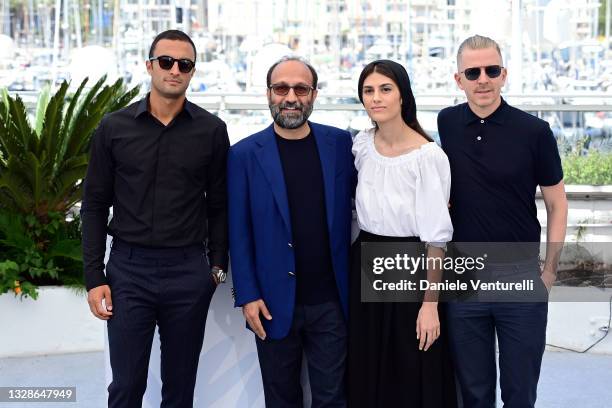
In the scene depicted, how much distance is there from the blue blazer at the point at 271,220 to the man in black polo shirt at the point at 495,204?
0.42 metres

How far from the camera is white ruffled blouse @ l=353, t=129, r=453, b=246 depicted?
3.26 metres

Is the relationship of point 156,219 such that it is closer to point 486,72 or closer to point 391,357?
point 391,357

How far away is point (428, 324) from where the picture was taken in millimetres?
3367

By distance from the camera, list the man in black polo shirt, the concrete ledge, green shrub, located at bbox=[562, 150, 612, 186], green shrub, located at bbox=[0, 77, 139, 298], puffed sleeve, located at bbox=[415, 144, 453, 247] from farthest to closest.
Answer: green shrub, located at bbox=[562, 150, 612, 186], green shrub, located at bbox=[0, 77, 139, 298], the concrete ledge, the man in black polo shirt, puffed sleeve, located at bbox=[415, 144, 453, 247]

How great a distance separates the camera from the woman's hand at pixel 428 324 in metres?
3.37

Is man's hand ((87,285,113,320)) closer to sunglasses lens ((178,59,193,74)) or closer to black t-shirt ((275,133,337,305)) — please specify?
black t-shirt ((275,133,337,305))

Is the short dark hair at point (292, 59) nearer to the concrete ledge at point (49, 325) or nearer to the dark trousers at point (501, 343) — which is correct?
the dark trousers at point (501, 343)

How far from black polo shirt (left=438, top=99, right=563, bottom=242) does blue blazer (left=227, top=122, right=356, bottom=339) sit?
0.42 metres

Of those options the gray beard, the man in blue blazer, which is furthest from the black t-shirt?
the gray beard

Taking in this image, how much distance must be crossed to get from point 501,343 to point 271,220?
3.19 feet

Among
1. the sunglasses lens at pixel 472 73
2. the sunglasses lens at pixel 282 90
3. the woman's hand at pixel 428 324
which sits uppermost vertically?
the sunglasses lens at pixel 472 73

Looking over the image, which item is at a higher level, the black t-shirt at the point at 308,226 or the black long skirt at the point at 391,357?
the black t-shirt at the point at 308,226

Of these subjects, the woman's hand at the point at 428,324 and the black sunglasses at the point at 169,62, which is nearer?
the woman's hand at the point at 428,324

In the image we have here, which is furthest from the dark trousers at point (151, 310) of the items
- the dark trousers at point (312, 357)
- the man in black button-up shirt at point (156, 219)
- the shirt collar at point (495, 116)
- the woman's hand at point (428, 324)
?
the shirt collar at point (495, 116)
